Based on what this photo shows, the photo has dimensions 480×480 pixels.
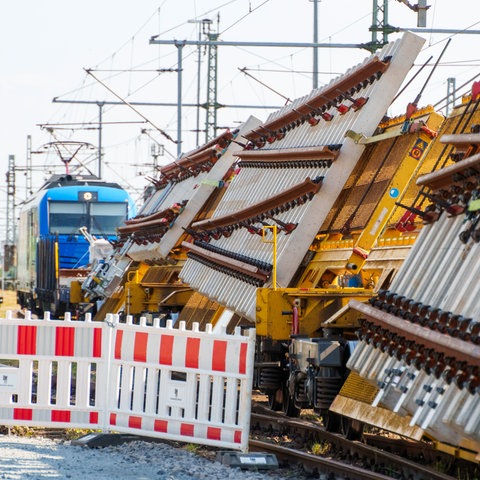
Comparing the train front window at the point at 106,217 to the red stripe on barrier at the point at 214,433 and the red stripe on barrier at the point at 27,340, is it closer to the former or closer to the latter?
the red stripe on barrier at the point at 27,340

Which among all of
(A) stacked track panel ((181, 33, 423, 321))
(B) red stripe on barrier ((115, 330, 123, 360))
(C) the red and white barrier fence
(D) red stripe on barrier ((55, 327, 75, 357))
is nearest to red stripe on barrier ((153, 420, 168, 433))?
(C) the red and white barrier fence

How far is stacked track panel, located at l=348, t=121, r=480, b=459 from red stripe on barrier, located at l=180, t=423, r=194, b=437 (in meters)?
1.60

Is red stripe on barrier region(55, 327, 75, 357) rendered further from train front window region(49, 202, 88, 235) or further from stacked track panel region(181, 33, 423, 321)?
train front window region(49, 202, 88, 235)

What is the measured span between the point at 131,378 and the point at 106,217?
25.5 m

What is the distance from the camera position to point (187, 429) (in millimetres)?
11594

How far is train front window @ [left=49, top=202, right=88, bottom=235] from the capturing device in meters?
37.1

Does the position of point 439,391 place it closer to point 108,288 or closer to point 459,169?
point 459,169

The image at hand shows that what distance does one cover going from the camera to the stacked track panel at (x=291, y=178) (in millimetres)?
15258

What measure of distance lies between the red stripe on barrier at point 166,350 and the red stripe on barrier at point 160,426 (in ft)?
1.73

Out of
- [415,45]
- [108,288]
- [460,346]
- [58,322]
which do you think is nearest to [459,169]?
[460,346]

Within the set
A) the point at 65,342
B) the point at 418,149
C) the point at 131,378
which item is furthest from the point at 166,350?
the point at 418,149

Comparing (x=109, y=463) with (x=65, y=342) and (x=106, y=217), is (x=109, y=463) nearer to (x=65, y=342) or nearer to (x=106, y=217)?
(x=65, y=342)

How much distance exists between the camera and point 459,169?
31.6 feet

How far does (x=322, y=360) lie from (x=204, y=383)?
1490mm
